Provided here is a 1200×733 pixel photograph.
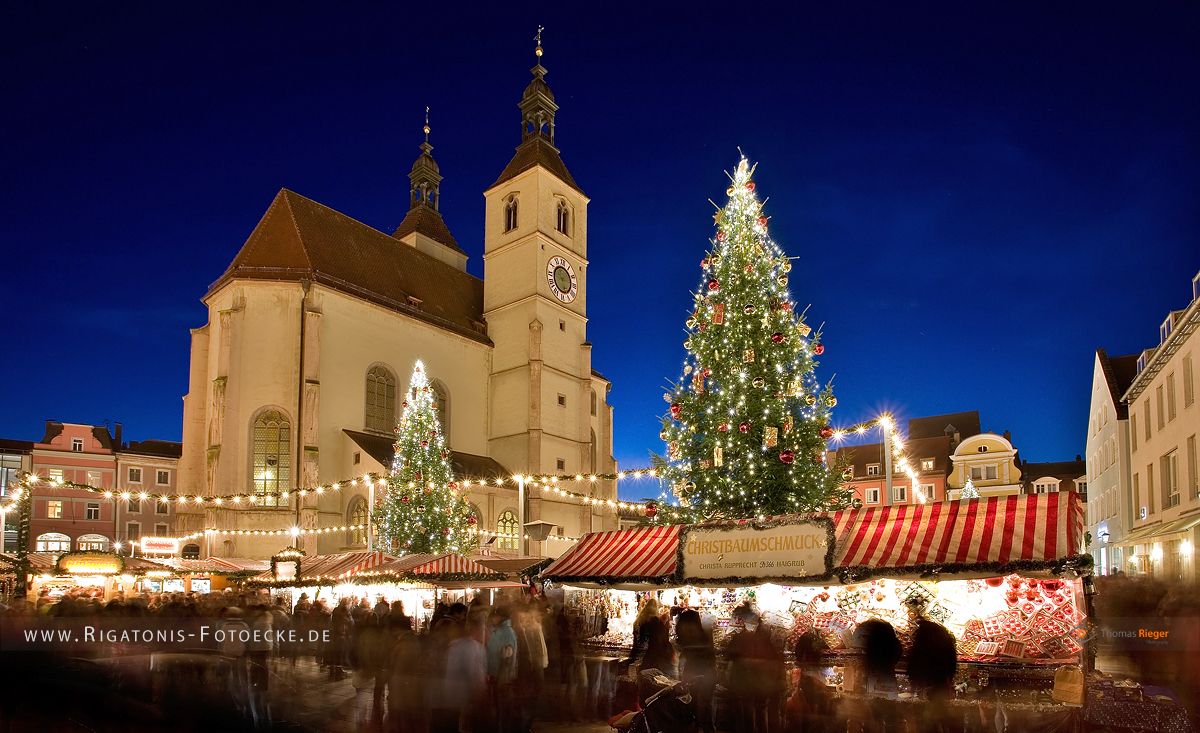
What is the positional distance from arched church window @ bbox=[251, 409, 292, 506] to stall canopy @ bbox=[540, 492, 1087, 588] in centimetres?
2580

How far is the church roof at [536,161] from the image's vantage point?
4684 cm

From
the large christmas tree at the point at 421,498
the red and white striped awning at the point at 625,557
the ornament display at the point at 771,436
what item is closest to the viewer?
the red and white striped awning at the point at 625,557

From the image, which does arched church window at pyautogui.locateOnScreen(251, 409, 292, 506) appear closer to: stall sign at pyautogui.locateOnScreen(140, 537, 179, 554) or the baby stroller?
stall sign at pyautogui.locateOnScreen(140, 537, 179, 554)

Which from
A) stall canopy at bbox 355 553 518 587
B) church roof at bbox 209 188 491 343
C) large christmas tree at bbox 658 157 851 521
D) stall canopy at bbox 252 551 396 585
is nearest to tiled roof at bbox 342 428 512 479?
church roof at bbox 209 188 491 343

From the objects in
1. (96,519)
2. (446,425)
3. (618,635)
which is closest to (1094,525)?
(446,425)

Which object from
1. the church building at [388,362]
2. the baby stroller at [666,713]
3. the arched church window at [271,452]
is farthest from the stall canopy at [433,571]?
the arched church window at [271,452]

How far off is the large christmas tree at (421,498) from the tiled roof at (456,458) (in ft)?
29.1

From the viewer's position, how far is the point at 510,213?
47.5 m

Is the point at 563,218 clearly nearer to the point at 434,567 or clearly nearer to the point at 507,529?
the point at 507,529

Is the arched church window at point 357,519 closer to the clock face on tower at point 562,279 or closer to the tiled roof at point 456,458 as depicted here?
the tiled roof at point 456,458

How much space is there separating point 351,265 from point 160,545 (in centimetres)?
1499

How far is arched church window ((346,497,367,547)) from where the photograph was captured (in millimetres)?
35884

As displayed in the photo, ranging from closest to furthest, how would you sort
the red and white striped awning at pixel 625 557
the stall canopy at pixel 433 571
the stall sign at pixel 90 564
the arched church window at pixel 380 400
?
the red and white striped awning at pixel 625 557 → the stall canopy at pixel 433 571 → the stall sign at pixel 90 564 → the arched church window at pixel 380 400

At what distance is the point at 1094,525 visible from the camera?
39.3 metres
